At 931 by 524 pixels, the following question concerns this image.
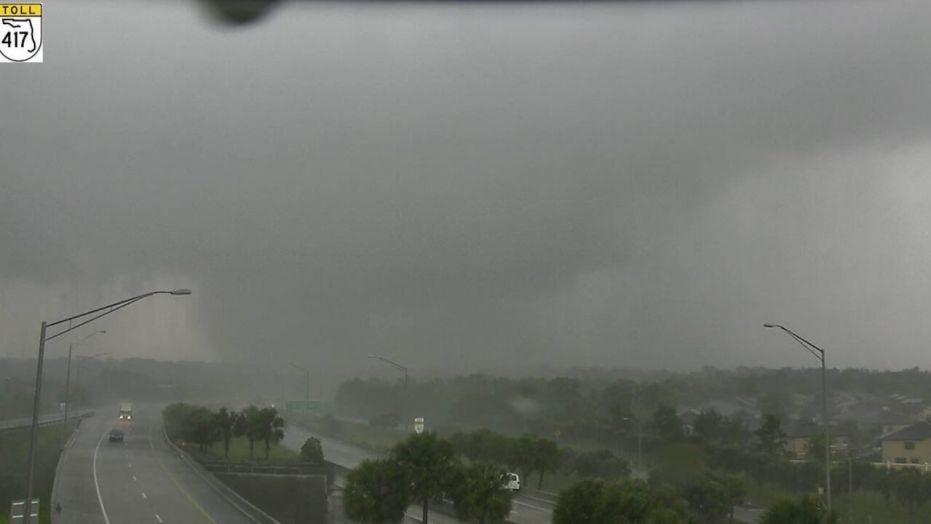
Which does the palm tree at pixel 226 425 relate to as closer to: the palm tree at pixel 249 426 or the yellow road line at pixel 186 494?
the palm tree at pixel 249 426

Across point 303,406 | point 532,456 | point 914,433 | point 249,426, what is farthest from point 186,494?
point 914,433

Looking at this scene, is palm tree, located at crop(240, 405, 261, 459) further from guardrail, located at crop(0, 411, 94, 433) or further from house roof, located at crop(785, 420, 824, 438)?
house roof, located at crop(785, 420, 824, 438)

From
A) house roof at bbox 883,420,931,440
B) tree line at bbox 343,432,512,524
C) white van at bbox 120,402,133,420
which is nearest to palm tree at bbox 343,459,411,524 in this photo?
tree line at bbox 343,432,512,524

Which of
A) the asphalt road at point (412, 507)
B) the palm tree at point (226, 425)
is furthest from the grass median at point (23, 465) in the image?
the asphalt road at point (412, 507)

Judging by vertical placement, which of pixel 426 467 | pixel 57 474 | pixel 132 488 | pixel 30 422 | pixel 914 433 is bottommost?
pixel 132 488

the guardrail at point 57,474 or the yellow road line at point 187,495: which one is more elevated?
the guardrail at point 57,474

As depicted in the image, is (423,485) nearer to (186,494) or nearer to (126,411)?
(186,494)

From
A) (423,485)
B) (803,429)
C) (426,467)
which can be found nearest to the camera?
(423,485)
